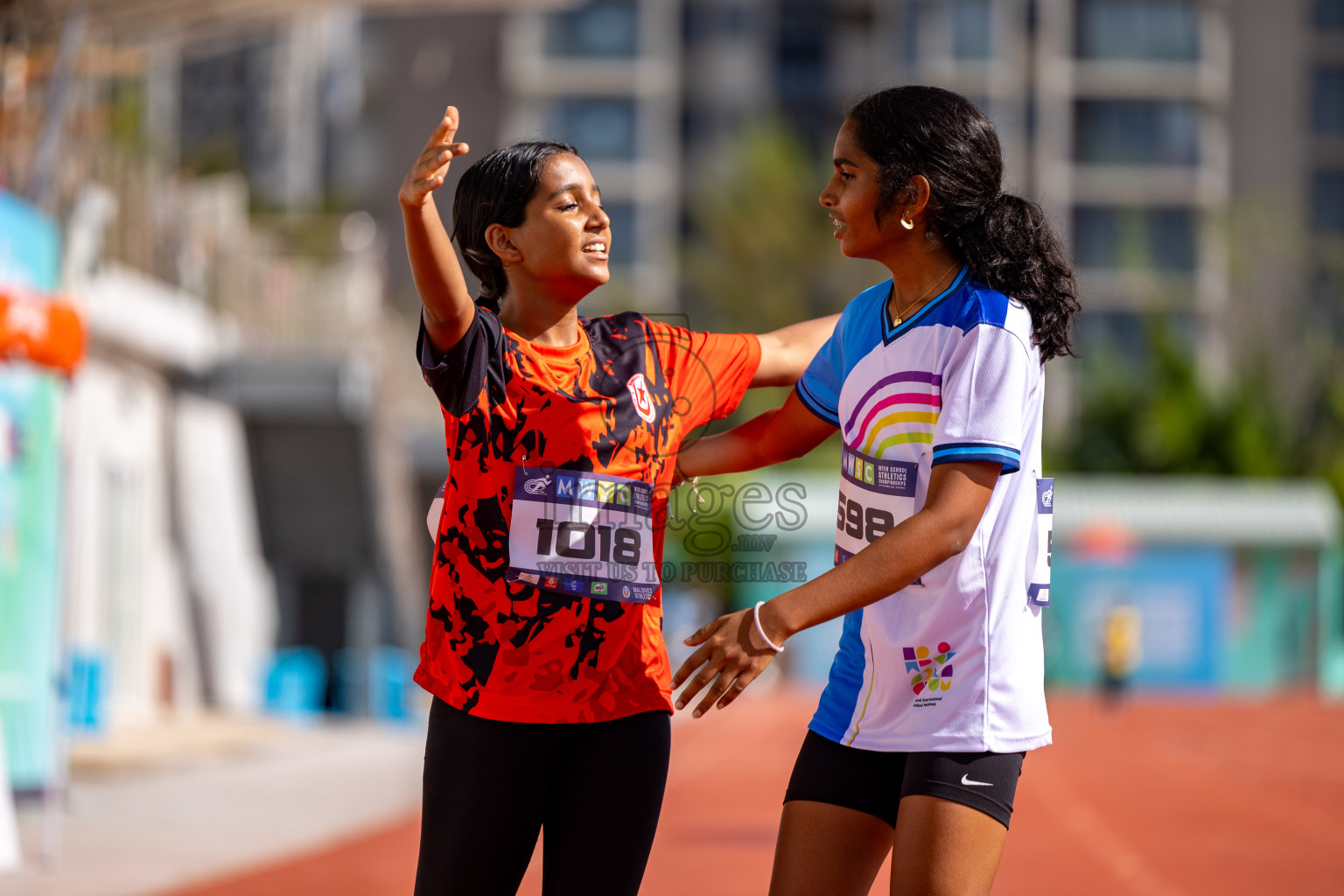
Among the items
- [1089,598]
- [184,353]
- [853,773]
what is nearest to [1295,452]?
[1089,598]

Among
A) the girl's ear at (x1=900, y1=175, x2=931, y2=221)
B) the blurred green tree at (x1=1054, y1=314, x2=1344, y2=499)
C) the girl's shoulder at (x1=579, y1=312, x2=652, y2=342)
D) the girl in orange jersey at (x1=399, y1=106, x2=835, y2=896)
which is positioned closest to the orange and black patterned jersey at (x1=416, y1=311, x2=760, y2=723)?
the girl in orange jersey at (x1=399, y1=106, x2=835, y2=896)

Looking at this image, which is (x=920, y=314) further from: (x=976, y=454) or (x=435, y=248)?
(x=435, y=248)

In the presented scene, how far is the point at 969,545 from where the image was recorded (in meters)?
2.97

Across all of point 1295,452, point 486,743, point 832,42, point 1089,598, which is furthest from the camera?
point 832,42

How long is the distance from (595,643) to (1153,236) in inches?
2189

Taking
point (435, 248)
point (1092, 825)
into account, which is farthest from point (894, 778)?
point (1092, 825)

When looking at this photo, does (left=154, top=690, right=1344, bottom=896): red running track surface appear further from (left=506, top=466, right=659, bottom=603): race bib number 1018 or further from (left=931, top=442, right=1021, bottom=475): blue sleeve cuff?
(left=931, top=442, right=1021, bottom=475): blue sleeve cuff

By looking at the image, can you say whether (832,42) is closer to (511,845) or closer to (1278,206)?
(1278,206)

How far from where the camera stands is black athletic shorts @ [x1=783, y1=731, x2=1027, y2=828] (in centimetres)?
297

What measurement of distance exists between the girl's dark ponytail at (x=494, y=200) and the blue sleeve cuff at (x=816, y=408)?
624mm

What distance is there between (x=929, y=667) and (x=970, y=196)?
839mm

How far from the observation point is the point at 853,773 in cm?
314

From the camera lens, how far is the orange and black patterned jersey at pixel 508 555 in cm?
312

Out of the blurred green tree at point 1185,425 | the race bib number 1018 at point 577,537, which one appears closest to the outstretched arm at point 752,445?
the race bib number 1018 at point 577,537
